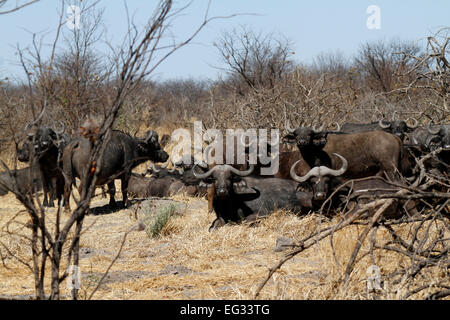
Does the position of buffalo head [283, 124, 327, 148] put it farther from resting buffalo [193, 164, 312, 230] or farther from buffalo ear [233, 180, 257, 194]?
buffalo ear [233, 180, 257, 194]

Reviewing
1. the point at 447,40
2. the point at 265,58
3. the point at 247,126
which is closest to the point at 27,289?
the point at 447,40

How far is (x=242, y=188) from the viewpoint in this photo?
30.3ft

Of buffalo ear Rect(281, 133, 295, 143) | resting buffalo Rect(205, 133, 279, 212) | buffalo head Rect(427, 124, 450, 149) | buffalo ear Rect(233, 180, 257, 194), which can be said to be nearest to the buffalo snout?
buffalo ear Rect(233, 180, 257, 194)

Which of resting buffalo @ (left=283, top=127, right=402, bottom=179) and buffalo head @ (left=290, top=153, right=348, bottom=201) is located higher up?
resting buffalo @ (left=283, top=127, right=402, bottom=179)

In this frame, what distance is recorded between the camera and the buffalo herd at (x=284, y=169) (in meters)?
8.95

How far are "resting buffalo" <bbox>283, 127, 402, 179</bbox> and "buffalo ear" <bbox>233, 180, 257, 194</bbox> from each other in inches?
67.8

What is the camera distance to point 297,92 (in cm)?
1422

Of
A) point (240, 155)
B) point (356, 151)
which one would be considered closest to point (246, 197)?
point (240, 155)

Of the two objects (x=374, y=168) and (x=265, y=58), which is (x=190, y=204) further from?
(x=265, y=58)

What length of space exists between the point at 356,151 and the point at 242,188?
278 centimetres

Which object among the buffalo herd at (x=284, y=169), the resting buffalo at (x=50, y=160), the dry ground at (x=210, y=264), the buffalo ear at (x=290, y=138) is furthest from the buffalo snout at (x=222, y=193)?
the resting buffalo at (x=50, y=160)

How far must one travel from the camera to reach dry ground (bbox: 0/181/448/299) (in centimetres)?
492

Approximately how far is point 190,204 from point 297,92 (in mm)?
4486

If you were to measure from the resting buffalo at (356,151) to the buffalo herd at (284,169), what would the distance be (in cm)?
2
